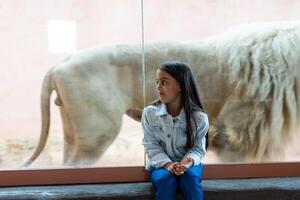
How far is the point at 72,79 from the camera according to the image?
1.88 m

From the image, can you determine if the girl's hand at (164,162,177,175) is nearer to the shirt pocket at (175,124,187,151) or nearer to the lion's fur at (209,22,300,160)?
the shirt pocket at (175,124,187,151)

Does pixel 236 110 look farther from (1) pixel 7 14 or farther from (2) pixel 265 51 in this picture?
(1) pixel 7 14

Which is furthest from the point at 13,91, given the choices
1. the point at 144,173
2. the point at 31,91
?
the point at 144,173

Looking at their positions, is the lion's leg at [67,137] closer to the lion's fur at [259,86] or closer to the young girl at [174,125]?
the young girl at [174,125]

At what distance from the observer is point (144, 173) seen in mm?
1883

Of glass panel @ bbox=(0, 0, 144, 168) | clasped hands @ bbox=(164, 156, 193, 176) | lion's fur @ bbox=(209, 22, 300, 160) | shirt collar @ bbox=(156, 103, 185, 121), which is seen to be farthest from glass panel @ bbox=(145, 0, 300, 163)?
clasped hands @ bbox=(164, 156, 193, 176)

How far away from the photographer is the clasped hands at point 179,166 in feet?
5.07

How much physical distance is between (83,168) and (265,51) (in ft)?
2.98

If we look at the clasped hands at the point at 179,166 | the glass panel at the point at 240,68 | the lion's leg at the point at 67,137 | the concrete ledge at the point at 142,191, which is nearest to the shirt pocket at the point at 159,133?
the clasped hands at the point at 179,166

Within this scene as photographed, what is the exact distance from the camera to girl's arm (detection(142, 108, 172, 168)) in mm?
1606

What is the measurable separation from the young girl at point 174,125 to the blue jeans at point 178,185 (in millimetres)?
34

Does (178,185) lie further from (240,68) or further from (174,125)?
(240,68)

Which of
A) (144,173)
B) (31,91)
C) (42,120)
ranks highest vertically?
(31,91)

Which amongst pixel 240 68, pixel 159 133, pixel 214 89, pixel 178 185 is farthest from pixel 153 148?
pixel 240 68
